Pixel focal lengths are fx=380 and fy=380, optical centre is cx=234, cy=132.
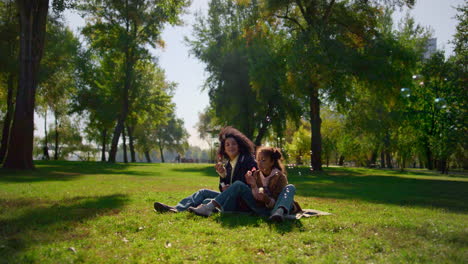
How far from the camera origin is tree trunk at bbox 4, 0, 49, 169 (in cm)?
2094

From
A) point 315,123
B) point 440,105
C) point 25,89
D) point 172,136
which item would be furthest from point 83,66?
point 440,105

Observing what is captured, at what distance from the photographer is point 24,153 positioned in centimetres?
2119

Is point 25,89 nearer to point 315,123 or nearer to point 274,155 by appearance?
point 274,155

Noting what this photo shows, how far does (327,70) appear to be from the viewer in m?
24.2

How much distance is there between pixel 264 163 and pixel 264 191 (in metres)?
0.55

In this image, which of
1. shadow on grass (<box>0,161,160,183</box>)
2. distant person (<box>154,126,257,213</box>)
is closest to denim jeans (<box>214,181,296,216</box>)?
distant person (<box>154,126,257,213</box>)

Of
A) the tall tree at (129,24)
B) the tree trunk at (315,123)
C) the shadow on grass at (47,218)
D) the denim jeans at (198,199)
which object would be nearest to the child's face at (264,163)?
the denim jeans at (198,199)

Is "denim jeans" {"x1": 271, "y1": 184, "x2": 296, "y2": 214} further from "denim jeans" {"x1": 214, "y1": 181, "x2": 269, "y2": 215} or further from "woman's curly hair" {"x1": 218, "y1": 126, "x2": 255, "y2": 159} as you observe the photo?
"woman's curly hair" {"x1": 218, "y1": 126, "x2": 255, "y2": 159}

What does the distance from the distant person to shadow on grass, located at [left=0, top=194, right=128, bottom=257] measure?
1648 millimetres

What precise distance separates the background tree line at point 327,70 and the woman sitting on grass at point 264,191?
41.2 feet

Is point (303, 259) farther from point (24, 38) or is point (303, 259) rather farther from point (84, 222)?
point (24, 38)

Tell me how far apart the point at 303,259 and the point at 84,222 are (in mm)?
4245

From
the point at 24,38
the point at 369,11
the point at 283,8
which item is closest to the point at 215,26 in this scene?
the point at 283,8

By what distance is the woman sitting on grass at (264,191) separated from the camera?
731 centimetres
